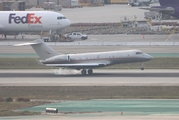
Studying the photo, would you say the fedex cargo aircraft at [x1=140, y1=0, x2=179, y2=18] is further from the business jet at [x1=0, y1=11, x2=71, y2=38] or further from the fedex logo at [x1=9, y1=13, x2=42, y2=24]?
the fedex logo at [x1=9, y1=13, x2=42, y2=24]

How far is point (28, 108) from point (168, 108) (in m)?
10.0

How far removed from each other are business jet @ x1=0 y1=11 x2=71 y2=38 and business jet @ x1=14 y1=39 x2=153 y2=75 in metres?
34.4

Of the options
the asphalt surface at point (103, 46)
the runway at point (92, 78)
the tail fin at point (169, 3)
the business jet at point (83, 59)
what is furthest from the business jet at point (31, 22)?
the business jet at point (83, 59)

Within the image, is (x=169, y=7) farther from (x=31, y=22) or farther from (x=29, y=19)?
(x=29, y=19)

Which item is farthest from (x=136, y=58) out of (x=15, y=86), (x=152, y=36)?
(x=152, y=36)

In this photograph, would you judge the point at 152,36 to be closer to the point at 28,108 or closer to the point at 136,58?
the point at 136,58

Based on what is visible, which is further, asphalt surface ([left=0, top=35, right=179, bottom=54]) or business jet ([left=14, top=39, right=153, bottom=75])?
asphalt surface ([left=0, top=35, right=179, bottom=54])

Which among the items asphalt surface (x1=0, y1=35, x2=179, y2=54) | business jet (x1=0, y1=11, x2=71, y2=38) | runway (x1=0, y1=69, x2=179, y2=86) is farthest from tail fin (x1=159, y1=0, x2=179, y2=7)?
runway (x1=0, y1=69, x2=179, y2=86)

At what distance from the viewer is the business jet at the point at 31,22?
91.4m

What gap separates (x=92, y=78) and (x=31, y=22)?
130ft

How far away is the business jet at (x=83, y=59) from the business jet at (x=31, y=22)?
34448 millimetres

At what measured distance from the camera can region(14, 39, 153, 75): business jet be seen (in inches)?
2243

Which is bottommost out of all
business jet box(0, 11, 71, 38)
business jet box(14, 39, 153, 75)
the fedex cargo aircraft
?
business jet box(14, 39, 153, 75)

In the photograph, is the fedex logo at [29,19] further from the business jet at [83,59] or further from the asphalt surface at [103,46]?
the business jet at [83,59]
